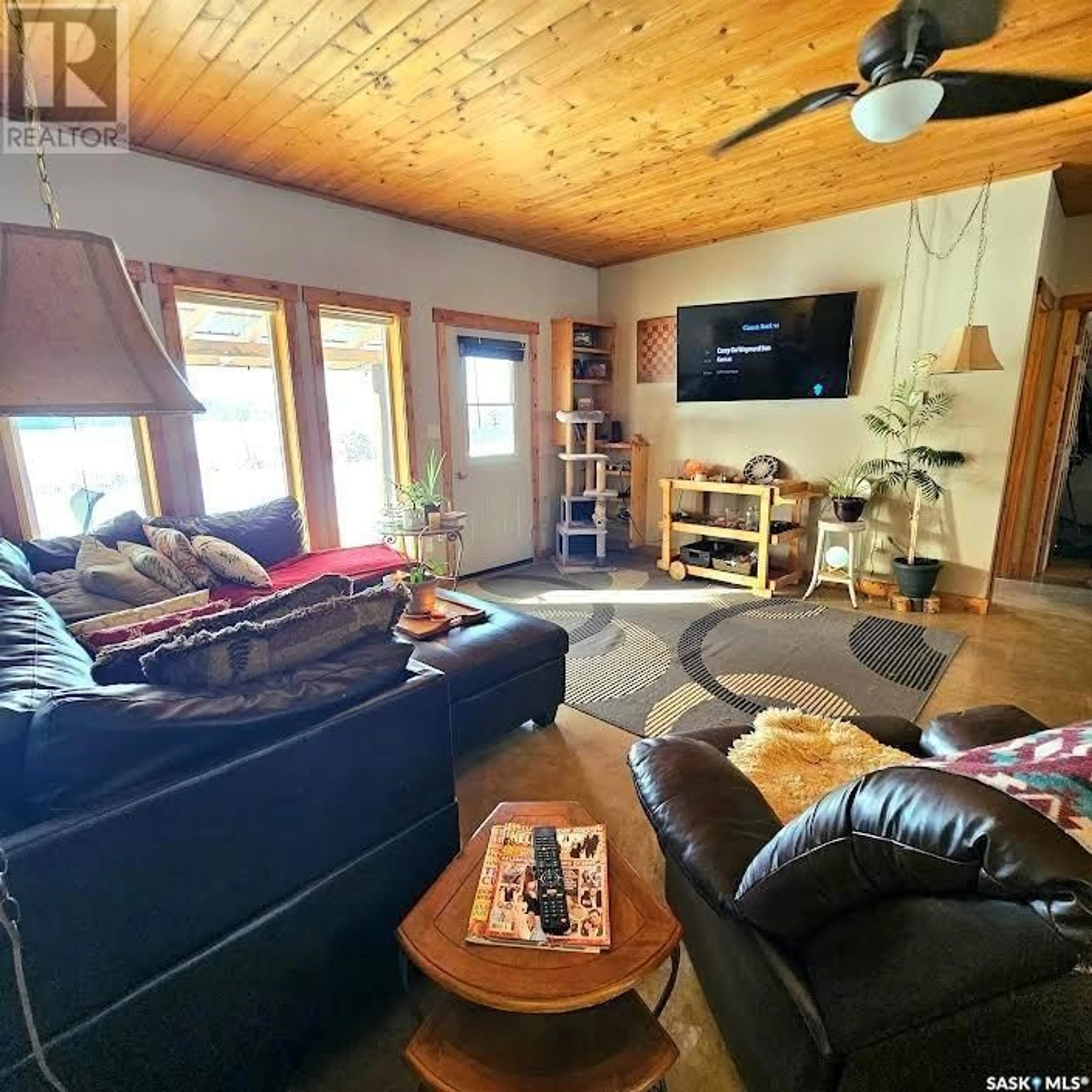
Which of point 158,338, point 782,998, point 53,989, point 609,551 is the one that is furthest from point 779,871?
point 609,551

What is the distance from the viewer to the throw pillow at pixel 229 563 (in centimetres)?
279

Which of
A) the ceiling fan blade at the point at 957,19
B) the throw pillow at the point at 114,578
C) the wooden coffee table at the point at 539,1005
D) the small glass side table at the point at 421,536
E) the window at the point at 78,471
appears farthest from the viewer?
the small glass side table at the point at 421,536

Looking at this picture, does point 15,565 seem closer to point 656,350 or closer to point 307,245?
point 307,245

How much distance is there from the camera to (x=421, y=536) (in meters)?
3.64

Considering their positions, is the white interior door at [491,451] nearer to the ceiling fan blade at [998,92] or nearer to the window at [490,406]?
the window at [490,406]

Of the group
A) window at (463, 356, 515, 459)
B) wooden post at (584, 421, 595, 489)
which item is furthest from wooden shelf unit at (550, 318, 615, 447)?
window at (463, 356, 515, 459)

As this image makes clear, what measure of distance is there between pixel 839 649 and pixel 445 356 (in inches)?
133

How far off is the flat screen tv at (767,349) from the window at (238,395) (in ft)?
10.2

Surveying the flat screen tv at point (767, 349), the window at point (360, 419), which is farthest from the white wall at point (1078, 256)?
the window at point (360, 419)

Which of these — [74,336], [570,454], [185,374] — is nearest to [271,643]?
[74,336]

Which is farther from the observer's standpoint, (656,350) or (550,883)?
(656,350)

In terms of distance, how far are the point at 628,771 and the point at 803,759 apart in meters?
0.72

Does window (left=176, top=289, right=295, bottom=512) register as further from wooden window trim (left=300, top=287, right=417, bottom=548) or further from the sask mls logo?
the sask mls logo

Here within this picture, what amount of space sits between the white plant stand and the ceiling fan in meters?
2.48
